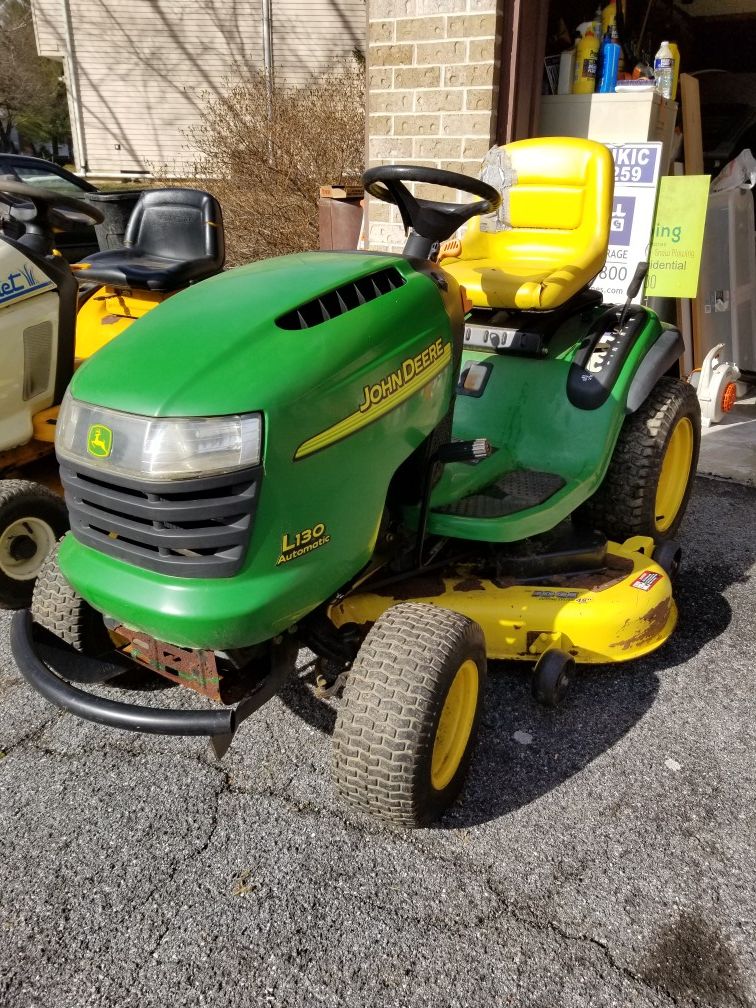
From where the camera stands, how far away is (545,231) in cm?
302

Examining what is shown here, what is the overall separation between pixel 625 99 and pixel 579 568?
9.71 feet

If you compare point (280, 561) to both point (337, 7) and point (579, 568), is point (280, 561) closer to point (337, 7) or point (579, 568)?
point (579, 568)

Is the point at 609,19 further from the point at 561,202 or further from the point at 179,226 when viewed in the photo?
the point at 179,226

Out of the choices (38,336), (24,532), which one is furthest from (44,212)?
(24,532)

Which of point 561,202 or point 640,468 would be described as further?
point 561,202

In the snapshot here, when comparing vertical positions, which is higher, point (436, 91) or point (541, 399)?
point (436, 91)

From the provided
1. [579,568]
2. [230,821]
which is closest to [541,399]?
[579,568]

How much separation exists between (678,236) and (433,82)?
153 cm

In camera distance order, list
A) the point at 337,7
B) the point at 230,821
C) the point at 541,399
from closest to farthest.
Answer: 1. the point at 230,821
2. the point at 541,399
3. the point at 337,7

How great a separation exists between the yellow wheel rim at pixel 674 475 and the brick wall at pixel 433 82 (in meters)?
1.95

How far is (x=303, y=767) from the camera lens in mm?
2162

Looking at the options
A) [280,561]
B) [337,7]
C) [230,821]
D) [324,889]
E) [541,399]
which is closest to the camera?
[280,561]

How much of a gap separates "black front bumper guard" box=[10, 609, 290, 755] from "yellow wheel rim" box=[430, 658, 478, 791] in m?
0.40

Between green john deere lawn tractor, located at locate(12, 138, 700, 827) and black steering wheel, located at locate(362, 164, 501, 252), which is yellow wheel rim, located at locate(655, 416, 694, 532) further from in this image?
black steering wheel, located at locate(362, 164, 501, 252)
